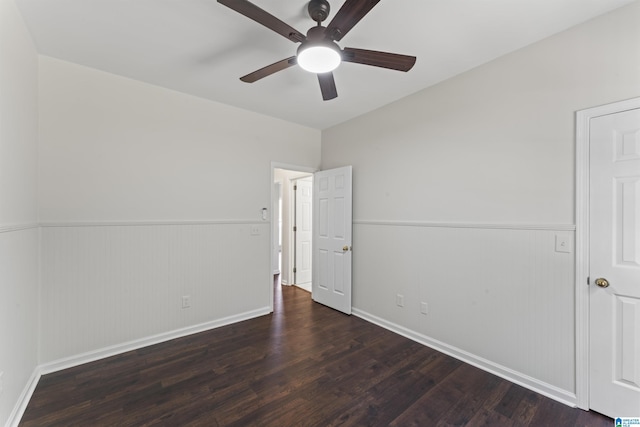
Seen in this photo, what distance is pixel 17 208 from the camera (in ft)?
5.82

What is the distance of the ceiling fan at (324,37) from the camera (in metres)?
1.38

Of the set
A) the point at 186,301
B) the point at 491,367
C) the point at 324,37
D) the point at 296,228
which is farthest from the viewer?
the point at 296,228

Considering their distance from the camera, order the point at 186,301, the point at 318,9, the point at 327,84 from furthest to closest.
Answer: the point at 186,301
the point at 327,84
the point at 318,9

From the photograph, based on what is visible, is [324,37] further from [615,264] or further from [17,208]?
[615,264]

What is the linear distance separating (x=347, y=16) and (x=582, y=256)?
2.23 metres

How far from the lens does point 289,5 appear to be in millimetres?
1708

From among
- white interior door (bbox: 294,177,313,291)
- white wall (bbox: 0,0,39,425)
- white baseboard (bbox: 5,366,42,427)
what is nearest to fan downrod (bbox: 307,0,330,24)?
white wall (bbox: 0,0,39,425)

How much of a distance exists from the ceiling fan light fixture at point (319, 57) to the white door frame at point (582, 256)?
1782 mm

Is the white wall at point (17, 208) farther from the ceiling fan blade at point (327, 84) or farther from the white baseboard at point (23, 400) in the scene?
the ceiling fan blade at point (327, 84)

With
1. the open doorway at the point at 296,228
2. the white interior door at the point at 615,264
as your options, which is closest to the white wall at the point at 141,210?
the open doorway at the point at 296,228

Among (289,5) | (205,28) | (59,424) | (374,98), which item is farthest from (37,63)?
(374,98)

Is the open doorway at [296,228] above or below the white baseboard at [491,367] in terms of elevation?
above

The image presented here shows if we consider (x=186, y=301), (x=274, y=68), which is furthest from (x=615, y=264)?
(x=186, y=301)

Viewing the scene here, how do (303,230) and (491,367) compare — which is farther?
(303,230)
